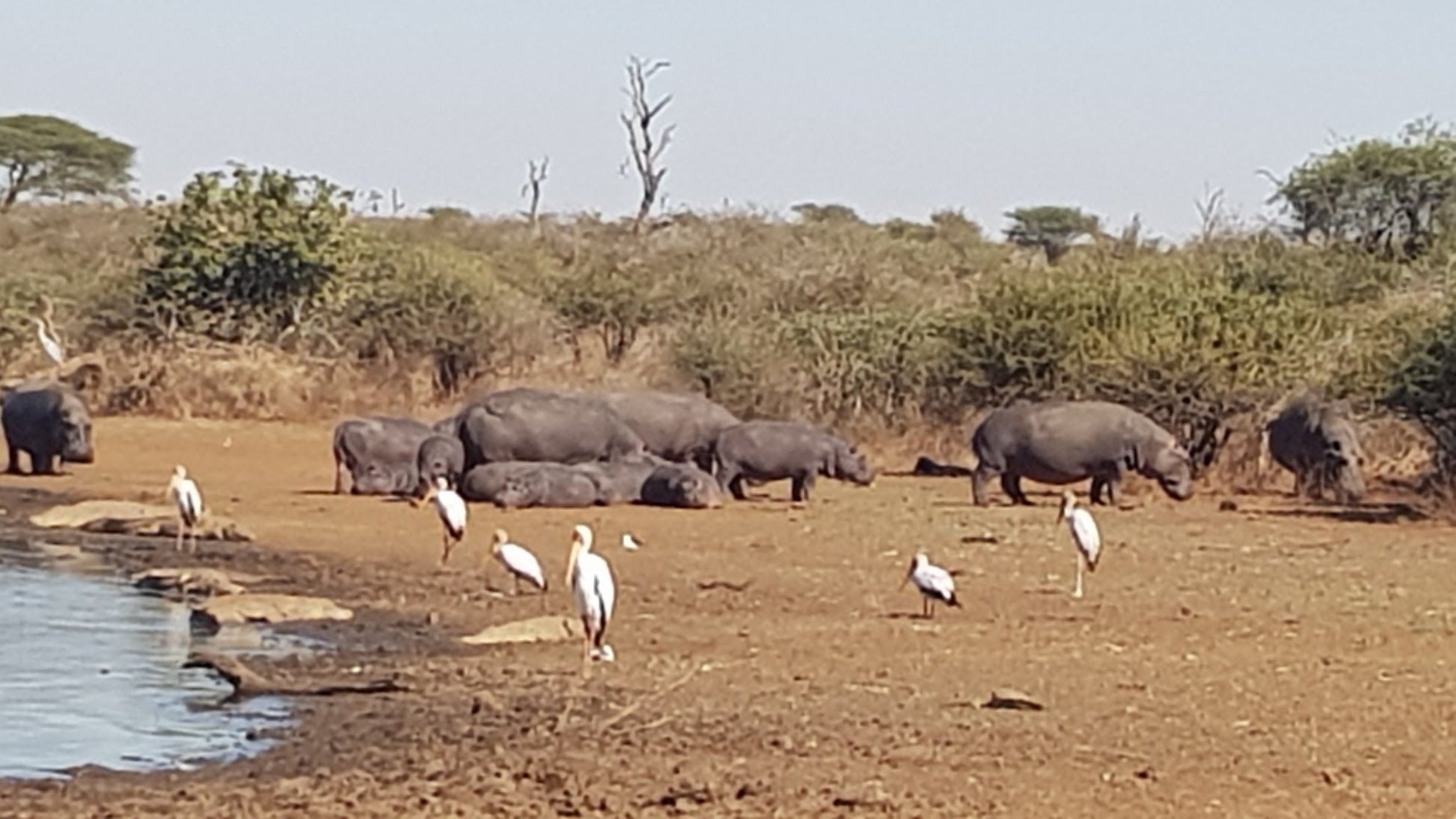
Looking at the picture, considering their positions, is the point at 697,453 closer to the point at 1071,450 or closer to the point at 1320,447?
the point at 1071,450

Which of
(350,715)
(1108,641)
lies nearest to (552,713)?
(350,715)

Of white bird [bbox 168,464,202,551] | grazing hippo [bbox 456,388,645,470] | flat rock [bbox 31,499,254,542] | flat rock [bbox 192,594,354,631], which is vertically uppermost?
grazing hippo [bbox 456,388,645,470]

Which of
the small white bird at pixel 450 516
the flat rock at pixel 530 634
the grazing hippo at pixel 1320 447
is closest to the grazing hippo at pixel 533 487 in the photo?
the small white bird at pixel 450 516

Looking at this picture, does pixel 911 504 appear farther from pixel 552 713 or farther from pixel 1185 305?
pixel 552 713

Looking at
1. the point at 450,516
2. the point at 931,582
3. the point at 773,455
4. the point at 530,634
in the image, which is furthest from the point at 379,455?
the point at 931,582

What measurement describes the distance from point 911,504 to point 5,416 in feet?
32.7

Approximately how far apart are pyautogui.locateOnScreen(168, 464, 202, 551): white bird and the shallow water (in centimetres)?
190

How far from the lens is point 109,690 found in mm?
13258

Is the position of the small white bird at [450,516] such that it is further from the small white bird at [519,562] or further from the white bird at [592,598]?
the white bird at [592,598]

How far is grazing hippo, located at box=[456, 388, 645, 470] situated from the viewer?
25.0 meters

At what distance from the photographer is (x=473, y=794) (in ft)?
32.9

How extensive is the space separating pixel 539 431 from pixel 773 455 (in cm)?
233

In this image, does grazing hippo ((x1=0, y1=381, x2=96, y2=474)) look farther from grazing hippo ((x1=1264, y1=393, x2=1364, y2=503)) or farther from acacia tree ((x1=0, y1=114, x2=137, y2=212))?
acacia tree ((x1=0, y1=114, x2=137, y2=212))

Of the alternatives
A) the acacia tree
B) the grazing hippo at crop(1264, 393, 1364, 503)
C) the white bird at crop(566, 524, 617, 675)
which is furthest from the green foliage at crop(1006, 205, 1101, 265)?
the white bird at crop(566, 524, 617, 675)
